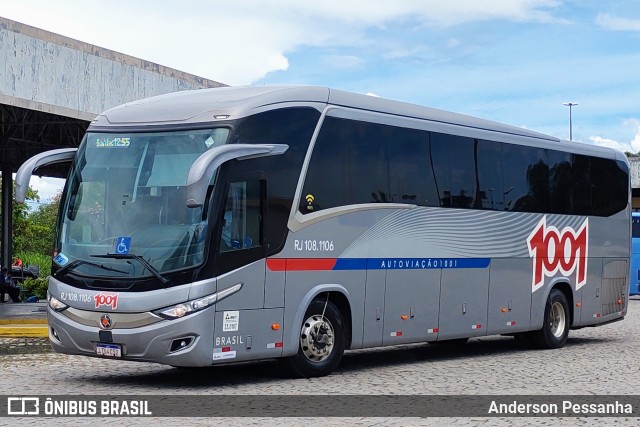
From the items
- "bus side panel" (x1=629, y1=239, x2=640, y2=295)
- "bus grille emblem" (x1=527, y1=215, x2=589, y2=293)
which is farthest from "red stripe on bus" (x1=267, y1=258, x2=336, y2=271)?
"bus side panel" (x1=629, y1=239, x2=640, y2=295)

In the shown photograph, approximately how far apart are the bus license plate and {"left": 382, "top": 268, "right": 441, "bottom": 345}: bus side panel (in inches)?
154

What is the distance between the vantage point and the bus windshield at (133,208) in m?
12.0

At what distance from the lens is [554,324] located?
1855cm

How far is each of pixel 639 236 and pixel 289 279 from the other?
27.2 m

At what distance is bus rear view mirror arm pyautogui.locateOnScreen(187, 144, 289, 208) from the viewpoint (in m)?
11.0

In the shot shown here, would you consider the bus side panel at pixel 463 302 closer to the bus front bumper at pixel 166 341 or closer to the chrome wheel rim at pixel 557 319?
the chrome wheel rim at pixel 557 319

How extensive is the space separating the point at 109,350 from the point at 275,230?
227 centimetres

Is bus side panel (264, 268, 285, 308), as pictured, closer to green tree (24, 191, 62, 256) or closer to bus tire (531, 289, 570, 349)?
bus tire (531, 289, 570, 349)

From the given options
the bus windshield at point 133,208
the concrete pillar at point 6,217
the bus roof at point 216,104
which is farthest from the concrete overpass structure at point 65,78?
the concrete pillar at point 6,217

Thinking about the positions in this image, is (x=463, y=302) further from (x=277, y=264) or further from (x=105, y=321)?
(x=105, y=321)

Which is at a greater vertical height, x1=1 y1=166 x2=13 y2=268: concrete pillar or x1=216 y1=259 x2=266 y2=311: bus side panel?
x1=1 y1=166 x2=13 y2=268: concrete pillar

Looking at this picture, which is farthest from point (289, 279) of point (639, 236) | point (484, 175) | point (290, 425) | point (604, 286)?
point (639, 236)

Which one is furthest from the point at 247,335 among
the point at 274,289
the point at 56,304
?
the point at 56,304

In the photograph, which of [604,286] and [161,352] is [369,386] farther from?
[604,286]
